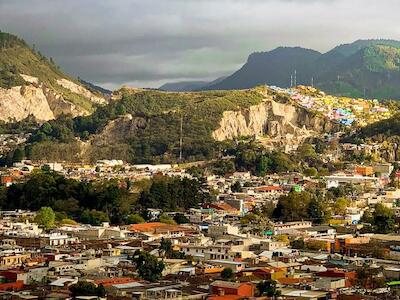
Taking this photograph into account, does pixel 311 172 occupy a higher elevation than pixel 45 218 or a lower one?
higher

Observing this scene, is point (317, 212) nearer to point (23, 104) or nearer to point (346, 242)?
point (346, 242)

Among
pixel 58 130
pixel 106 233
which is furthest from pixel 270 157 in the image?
pixel 106 233

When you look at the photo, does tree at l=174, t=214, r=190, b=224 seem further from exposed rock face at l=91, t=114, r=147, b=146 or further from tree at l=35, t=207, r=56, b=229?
exposed rock face at l=91, t=114, r=147, b=146

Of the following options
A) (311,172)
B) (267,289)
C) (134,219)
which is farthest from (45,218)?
(311,172)

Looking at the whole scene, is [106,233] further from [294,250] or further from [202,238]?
[294,250]

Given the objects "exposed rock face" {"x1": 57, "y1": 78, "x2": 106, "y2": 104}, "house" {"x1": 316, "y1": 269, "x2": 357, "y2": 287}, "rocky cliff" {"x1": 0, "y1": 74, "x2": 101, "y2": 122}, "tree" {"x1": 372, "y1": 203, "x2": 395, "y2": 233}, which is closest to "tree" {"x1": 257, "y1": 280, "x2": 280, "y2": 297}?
"house" {"x1": 316, "y1": 269, "x2": 357, "y2": 287}

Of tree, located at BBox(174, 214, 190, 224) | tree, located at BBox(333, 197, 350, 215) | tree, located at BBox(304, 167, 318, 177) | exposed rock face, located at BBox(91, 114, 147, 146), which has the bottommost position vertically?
tree, located at BBox(174, 214, 190, 224)

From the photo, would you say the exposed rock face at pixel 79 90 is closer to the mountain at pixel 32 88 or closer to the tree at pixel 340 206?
the mountain at pixel 32 88
